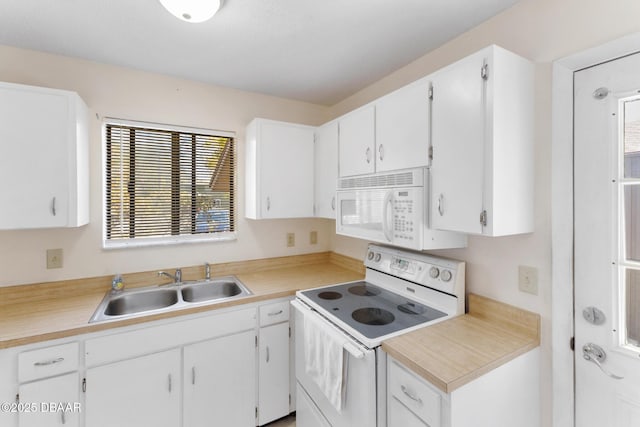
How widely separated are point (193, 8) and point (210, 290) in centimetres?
183

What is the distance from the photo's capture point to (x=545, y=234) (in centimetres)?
130

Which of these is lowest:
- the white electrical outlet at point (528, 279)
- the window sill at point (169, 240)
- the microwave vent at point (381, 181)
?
the white electrical outlet at point (528, 279)

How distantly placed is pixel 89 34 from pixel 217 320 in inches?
71.9

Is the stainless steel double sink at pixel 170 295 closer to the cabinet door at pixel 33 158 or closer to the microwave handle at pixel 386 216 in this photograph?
the cabinet door at pixel 33 158

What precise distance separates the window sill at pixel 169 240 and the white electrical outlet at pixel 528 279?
2.00m

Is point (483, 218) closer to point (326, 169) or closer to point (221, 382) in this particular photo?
point (326, 169)

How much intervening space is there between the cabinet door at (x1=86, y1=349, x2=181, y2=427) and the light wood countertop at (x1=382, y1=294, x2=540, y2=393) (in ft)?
4.22

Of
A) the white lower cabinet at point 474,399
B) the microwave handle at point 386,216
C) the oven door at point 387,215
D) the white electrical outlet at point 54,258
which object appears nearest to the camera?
the white lower cabinet at point 474,399

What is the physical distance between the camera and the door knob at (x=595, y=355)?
1174mm

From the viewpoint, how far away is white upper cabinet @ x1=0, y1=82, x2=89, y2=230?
1.53 m

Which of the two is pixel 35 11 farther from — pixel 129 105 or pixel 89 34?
pixel 129 105

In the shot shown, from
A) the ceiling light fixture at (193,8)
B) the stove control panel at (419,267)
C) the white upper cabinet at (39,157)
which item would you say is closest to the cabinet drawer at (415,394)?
the stove control panel at (419,267)

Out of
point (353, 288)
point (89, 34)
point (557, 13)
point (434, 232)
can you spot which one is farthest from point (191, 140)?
point (557, 13)

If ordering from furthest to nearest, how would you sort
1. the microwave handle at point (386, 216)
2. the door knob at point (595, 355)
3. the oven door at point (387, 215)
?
the microwave handle at point (386, 216) < the oven door at point (387, 215) < the door knob at point (595, 355)
